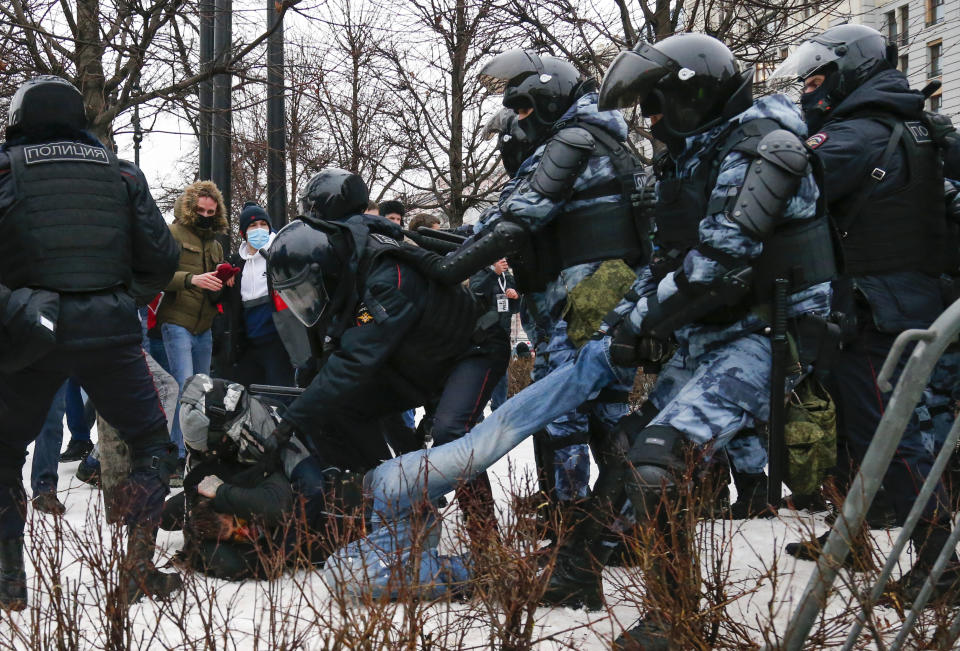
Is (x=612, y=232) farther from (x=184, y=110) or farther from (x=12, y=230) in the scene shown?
(x=184, y=110)

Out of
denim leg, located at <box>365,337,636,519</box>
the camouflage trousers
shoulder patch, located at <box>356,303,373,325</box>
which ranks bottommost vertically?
the camouflage trousers

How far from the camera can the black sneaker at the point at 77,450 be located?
698cm

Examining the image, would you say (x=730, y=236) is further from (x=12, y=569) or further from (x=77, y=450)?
(x=77, y=450)

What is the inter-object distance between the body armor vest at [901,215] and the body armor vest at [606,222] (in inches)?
33.1

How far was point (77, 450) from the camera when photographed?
702 cm

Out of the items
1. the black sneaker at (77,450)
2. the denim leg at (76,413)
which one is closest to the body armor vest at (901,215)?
the denim leg at (76,413)

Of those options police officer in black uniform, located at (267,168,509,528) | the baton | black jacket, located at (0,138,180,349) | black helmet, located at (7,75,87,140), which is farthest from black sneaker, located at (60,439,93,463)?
the baton

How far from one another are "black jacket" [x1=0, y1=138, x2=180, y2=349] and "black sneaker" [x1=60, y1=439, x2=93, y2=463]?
10.6ft

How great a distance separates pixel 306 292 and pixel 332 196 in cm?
50

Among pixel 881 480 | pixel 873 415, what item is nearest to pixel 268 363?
pixel 873 415

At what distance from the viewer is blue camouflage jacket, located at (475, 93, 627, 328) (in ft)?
13.5

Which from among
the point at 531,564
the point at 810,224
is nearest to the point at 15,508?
the point at 531,564

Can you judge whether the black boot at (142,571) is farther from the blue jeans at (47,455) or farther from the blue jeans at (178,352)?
the blue jeans at (178,352)

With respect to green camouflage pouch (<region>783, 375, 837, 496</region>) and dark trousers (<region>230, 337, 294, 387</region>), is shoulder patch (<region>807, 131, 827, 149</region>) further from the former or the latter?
dark trousers (<region>230, 337, 294, 387</region>)
